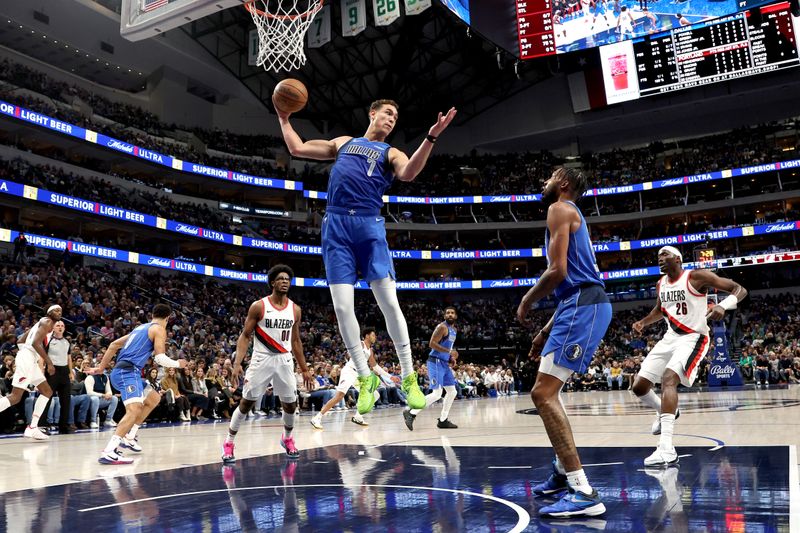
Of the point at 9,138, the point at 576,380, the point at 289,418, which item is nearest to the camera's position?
the point at 289,418

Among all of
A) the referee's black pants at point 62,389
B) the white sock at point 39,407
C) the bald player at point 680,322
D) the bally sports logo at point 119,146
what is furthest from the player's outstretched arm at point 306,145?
the bally sports logo at point 119,146

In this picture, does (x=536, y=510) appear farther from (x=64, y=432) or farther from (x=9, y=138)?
(x=9, y=138)

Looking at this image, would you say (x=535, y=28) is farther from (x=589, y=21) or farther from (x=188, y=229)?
(x=188, y=229)

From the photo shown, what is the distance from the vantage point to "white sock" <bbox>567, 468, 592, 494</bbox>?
3520 mm

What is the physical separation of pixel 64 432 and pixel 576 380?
21328 mm

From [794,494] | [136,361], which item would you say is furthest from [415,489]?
[136,361]

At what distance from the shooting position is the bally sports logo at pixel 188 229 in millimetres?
31936

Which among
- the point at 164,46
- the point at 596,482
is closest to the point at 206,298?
the point at 164,46

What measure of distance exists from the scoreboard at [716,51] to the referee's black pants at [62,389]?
32.8 metres

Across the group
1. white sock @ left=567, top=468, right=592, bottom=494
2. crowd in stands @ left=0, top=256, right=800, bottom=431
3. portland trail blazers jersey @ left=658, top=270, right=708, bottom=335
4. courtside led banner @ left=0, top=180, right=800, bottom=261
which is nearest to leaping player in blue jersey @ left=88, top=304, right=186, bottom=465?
crowd in stands @ left=0, top=256, right=800, bottom=431

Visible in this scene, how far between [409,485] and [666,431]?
2.40 meters

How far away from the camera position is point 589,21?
31.3 meters

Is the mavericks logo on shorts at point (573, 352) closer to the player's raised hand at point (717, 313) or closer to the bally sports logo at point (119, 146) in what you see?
the player's raised hand at point (717, 313)

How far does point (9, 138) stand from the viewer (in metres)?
29.7
